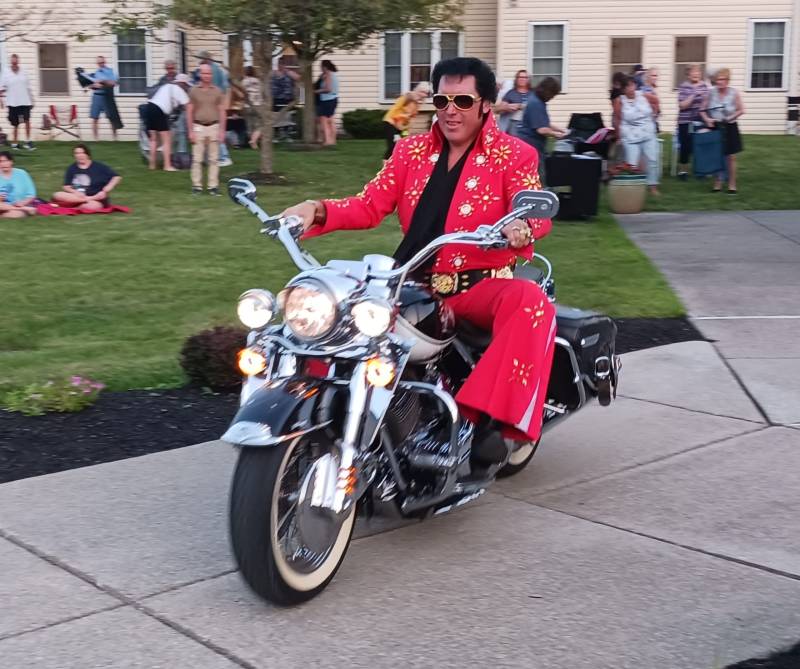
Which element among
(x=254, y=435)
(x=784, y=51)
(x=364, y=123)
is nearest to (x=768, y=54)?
(x=784, y=51)

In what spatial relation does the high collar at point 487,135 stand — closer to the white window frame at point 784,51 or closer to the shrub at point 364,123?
the shrub at point 364,123

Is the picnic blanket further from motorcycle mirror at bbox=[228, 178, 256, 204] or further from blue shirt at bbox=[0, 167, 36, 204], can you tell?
motorcycle mirror at bbox=[228, 178, 256, 204]

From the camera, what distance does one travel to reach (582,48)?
90.5ft

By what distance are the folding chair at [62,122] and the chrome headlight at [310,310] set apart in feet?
80.1

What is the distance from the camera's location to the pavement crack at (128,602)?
3.60m

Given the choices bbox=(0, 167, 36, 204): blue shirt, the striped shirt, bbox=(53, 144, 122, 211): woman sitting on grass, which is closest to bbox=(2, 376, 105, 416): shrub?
bbox=(0, 167, 36, 204): blue shirt

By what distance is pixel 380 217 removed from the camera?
5.07m

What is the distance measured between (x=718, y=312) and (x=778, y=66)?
2038cm

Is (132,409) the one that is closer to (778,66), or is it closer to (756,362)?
(756,362)

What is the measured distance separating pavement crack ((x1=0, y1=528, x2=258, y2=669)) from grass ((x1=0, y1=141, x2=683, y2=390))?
8.64 ft

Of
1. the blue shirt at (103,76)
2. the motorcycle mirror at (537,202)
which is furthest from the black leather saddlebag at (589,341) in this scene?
the blue shirt at (103,76)

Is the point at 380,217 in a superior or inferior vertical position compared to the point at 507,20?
inferior

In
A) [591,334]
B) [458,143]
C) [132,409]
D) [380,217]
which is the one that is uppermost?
[458,143]

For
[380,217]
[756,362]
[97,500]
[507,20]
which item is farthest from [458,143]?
[507,20]
